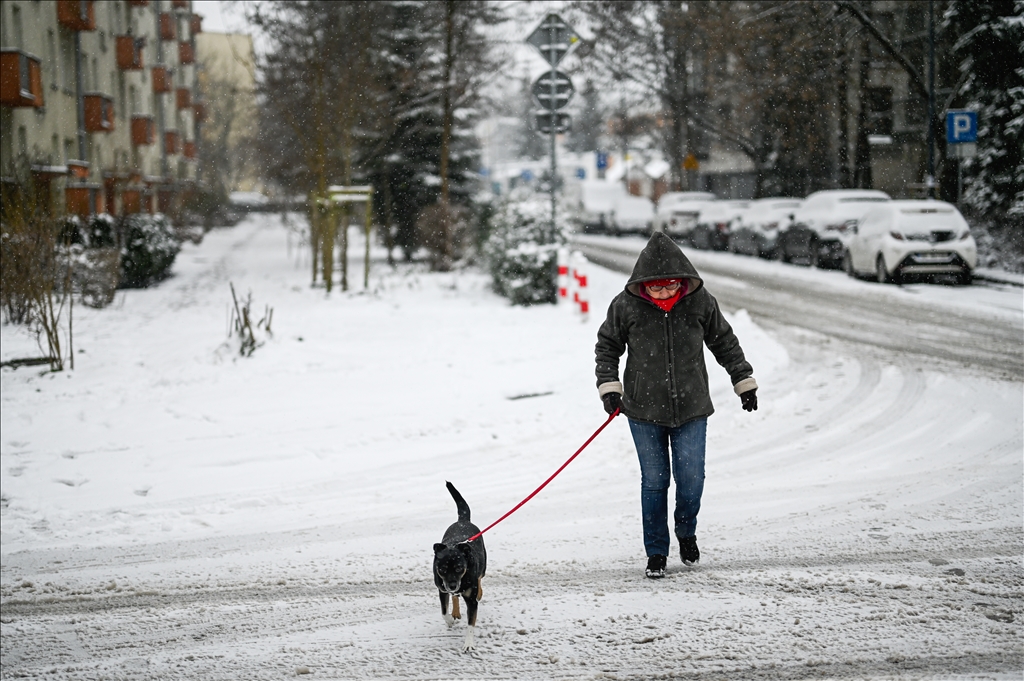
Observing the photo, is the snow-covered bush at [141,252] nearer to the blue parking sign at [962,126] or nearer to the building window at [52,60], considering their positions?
the building window at [52,60]

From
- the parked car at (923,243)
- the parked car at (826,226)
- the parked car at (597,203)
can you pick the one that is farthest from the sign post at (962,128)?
the parked car at (597,203)

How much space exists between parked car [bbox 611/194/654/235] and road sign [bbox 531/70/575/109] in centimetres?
2921

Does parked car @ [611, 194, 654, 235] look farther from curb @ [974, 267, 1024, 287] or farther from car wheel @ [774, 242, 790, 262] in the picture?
curb @ [974, 267, 1024, 287]

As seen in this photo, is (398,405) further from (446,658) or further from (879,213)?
(879,213)

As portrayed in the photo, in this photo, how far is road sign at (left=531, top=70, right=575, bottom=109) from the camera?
15398mm

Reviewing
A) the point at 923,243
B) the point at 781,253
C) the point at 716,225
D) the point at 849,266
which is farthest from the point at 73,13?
the point at 923,243

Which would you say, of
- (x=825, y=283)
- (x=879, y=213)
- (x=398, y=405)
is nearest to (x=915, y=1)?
(x=879, y=213)

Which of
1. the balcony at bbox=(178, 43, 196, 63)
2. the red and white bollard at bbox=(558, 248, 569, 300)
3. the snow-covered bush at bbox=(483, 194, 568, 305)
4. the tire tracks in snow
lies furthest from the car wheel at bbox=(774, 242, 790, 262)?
the balcony at bbox=(178, 43, 196, 63)

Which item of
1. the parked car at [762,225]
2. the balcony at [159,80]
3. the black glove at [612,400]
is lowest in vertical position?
the black glove at [612,400]

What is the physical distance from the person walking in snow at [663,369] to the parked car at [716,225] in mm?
28122

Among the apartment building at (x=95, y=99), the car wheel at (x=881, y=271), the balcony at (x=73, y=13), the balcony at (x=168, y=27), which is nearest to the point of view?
the car wheel at (x=881, y=271)

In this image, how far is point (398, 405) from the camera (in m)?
10.0

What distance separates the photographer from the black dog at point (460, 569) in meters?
4.28

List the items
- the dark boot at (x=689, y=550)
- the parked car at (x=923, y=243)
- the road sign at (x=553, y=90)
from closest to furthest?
the dark boot at (x=689, y=550) → the road sign at (x=553, y=90) → the parked car at (x=923, y=243)
